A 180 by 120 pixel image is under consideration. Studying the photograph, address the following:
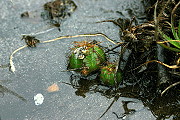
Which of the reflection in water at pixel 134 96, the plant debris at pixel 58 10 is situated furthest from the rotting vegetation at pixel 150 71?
the plant debris at pixel 58 10

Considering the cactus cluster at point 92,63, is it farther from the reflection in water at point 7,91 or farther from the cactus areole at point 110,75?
the reflection in water at point 7,91

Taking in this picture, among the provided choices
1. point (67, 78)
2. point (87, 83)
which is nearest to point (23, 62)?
point (67, 78)

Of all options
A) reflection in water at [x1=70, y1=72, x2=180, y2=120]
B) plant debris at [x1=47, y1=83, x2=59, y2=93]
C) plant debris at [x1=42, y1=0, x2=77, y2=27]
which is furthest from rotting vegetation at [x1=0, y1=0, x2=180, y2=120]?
plant debris at [x1=42, y1=0, x2=77, y2=27]

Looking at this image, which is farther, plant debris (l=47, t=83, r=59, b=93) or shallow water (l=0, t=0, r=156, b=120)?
plant debris (l=47, t=83, r=59, b=93)

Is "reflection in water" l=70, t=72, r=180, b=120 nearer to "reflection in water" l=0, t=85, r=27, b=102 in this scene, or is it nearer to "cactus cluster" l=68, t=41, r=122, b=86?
"cactus cluster" l=68, t=41, r=122, b=86

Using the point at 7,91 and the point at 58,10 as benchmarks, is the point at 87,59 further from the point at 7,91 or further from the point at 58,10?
the point at 58,10
